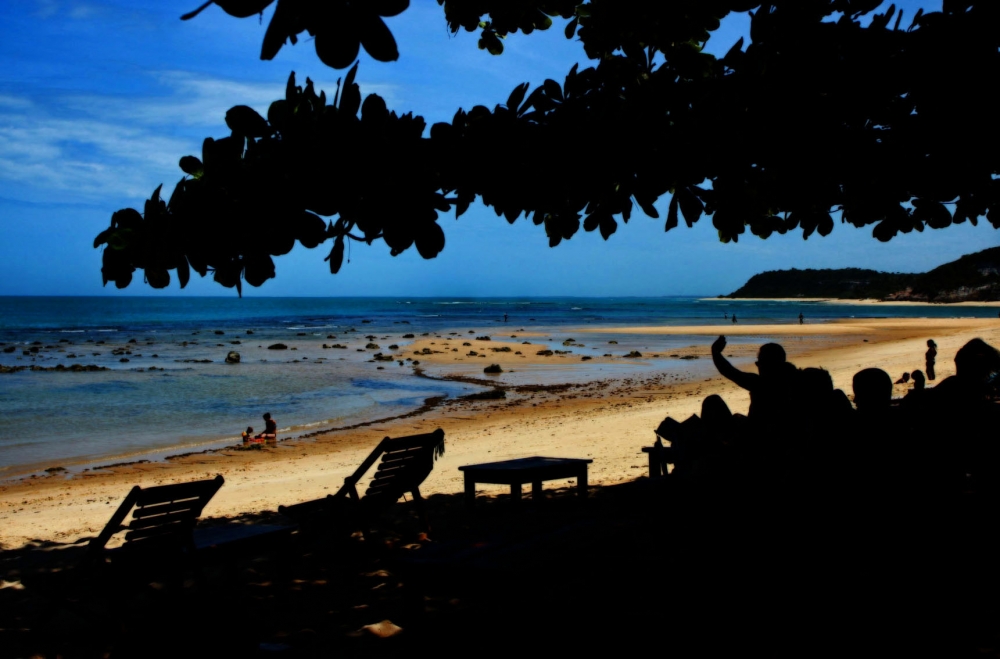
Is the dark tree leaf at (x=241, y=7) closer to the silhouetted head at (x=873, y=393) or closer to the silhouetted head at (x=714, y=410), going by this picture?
the silhouetted head at (x=873, y=393)

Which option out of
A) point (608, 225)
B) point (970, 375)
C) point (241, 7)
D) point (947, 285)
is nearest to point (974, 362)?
point (970, 375)

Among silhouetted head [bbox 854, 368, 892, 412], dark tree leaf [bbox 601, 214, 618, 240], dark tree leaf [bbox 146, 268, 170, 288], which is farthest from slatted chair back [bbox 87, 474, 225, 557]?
silhouetted head [bbox 854, 368, 892, 412]

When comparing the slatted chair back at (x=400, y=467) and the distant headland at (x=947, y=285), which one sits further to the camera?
the distant headland at (x=947, y=285)

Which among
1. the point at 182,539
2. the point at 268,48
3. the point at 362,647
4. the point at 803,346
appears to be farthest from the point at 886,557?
the point at 803,346

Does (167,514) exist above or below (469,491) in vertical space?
above

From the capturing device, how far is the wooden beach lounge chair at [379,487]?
5.37 meters

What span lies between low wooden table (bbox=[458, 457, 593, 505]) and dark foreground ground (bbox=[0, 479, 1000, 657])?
1.91 metres

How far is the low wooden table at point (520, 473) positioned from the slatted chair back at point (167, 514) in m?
2.24

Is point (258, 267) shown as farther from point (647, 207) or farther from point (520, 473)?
point (520, 473)

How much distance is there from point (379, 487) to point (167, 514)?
1.64 m

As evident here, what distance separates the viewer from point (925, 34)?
4270mm

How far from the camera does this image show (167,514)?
14.5ft

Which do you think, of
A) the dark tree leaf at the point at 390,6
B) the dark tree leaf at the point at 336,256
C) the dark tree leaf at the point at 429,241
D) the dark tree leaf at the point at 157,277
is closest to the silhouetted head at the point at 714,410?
the dark tree leaf at the point at 429,241

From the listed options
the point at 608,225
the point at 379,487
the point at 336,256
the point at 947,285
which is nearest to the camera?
the point at 336,256
